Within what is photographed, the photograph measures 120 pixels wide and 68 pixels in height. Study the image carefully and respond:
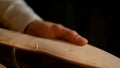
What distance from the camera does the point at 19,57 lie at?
44cm

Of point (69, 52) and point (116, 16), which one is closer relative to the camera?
point (69, 52)

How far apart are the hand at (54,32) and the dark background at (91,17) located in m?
0.35

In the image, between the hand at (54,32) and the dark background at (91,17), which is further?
Result: the dark background at (91,17)

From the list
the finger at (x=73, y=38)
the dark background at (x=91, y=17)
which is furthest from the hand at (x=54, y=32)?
the dark background at (x=91, y=17)

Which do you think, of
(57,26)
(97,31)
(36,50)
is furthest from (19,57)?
(97,31)

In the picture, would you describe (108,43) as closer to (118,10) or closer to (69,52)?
(118,10)

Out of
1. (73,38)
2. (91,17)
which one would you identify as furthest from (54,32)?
(91,17)

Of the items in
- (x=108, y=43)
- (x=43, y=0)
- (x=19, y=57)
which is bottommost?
(x=19, y=57)

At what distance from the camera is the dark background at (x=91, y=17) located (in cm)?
91

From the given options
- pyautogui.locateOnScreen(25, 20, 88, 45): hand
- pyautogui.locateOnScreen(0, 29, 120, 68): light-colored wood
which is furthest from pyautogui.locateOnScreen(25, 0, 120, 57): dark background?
pyautogui.locateOnScreen(0, 29, 120, 68): light-colored wood

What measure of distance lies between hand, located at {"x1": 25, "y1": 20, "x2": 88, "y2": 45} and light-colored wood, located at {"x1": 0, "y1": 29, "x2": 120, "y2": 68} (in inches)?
1.6

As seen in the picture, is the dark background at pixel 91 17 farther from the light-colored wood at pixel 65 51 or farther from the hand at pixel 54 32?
the light-colored wood at pixel 65 51

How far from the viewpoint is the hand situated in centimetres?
50

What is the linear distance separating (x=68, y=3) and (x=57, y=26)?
410 millimetres
